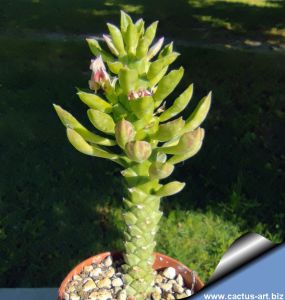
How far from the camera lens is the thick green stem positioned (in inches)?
68.5

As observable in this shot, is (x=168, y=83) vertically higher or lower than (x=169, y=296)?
higher

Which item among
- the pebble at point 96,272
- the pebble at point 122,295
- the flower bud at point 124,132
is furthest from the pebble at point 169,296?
the flower bud at point 124,132

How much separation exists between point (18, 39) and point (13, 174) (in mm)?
2695

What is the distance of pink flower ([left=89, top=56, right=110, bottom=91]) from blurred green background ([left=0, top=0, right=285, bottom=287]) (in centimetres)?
172

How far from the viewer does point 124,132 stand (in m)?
1.55

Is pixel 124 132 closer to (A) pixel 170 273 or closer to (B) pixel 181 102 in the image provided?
(B) pixel 181 102

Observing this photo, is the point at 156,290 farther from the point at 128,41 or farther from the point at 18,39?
the point at 18,39

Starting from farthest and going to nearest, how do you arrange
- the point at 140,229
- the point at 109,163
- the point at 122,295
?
the point at 109,163
the point at 122,295
the point at 140,229

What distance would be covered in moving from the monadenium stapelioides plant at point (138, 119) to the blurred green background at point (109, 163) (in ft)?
4.78

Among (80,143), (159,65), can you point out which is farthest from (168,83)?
(80,143)

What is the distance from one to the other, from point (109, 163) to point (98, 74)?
240 centimetres

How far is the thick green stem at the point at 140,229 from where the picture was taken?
68.5 inches

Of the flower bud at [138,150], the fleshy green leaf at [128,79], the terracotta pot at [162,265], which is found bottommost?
the terracotta pot at [162,265]

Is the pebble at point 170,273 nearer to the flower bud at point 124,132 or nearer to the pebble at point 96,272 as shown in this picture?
the pebble at point 96,272
